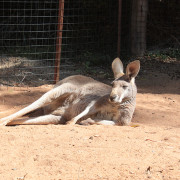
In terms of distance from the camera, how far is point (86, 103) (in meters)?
5.41

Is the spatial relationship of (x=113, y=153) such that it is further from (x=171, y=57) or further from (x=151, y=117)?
(x=171, y=57)

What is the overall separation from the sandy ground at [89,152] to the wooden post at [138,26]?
14.7ft

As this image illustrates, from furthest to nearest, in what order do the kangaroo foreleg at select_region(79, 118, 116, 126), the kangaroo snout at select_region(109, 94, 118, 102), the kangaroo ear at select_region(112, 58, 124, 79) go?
the kangaroo ear at select_region(112, 58, 124, 79) < the kangaroo foreleg at select_region(79, 118, 116, 126) < the kangaroo snout at select_region(109, 94, 118, 102)

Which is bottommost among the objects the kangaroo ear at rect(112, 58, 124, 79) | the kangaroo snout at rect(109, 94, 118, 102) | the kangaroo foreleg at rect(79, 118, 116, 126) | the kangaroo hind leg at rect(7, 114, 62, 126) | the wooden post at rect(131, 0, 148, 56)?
the kangaroo hind leg at rect(7, 114, 62, 126)

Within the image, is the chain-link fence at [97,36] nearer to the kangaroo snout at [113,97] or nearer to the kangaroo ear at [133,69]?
the kangaroo ear at [133,69]

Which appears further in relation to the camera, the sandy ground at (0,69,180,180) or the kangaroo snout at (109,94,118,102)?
the kangaroo snout at (109,94,118,102)

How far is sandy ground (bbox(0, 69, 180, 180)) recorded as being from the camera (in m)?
3.18

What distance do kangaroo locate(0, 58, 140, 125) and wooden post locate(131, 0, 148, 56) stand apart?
4.13m

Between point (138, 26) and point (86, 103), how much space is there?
15.5 ft

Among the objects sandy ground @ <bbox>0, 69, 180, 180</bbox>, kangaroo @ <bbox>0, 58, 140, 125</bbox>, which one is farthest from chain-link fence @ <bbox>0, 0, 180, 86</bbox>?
sandy ground @ <bbox>0, 69, 180, 180</bbox>

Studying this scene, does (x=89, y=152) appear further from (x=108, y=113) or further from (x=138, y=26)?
(x=138, y=26)

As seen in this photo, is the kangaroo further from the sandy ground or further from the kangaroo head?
the sandy ground

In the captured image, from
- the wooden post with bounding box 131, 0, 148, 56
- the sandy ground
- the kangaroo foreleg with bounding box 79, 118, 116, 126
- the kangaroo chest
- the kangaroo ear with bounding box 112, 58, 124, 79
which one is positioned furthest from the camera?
the wooden post with bounding box 131, 0, 148, 56

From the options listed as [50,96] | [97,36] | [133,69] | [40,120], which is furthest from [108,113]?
[97,36]
